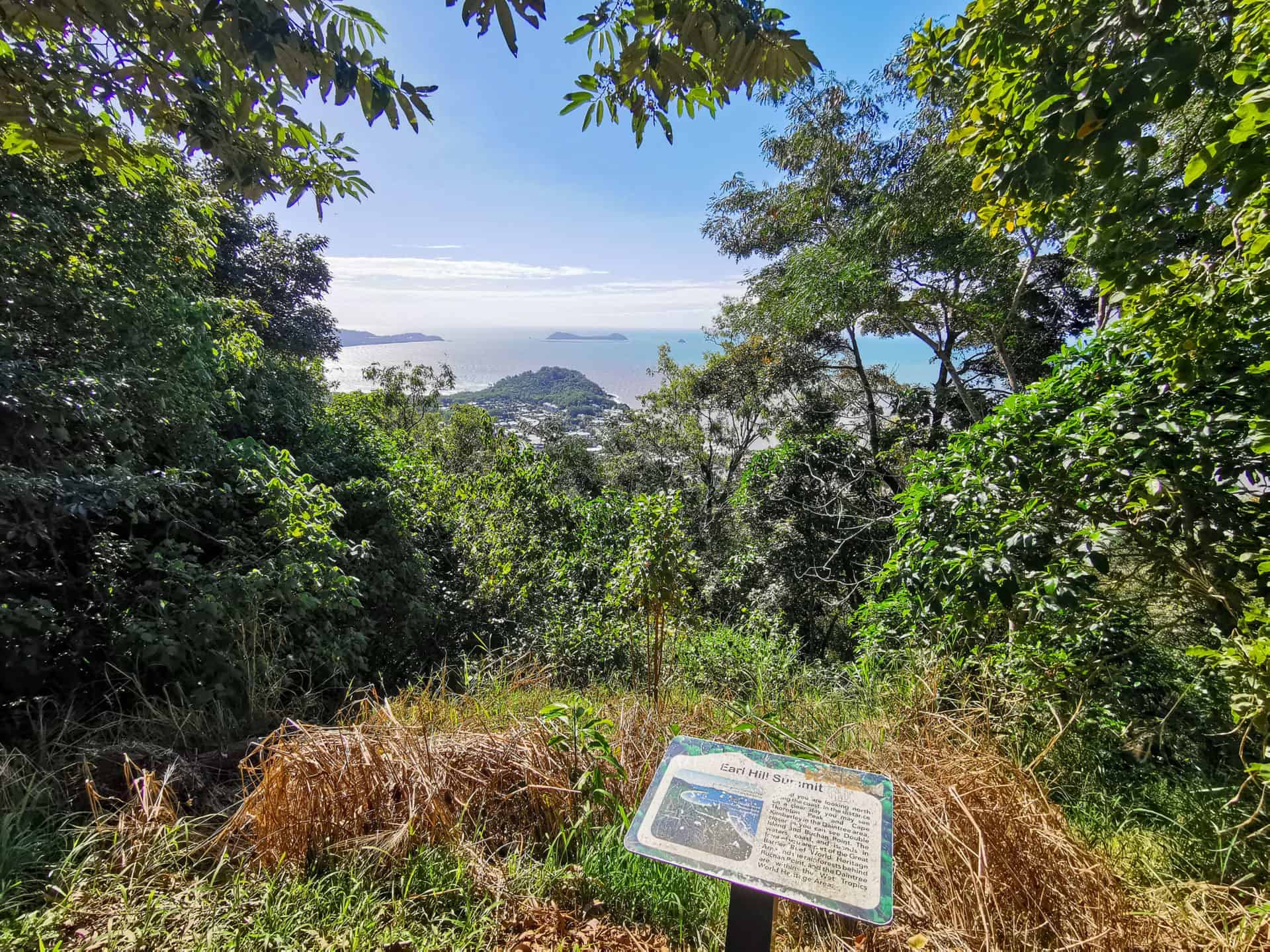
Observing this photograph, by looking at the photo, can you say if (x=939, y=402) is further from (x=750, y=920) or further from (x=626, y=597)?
(x=750, y=920)

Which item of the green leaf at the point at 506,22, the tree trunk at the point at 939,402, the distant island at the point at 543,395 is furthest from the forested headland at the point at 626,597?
the distant island at the point at 543,395

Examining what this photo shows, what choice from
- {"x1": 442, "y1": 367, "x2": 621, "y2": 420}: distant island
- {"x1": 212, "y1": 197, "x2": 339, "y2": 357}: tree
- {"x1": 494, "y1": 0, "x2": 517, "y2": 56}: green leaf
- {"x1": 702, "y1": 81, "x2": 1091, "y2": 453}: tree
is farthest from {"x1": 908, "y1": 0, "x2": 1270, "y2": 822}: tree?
{"x1": 442, "y1": 367, "x2": 621, "y2": 420}: distant island

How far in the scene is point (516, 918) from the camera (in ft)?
5.74

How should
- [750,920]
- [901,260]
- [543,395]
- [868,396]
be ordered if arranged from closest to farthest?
[750,920], [901,260], [868,396], [543,395]

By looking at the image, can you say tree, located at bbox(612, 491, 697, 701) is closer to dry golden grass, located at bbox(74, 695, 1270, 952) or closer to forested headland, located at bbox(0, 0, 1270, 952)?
forested headland, located at bbox(0, 0, 1270, 952)

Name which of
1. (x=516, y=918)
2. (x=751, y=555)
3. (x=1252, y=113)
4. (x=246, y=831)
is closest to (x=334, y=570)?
(x=246, y=831)

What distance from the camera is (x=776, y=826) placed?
1380mm

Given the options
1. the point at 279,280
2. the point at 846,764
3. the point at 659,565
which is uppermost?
the point at 279,280

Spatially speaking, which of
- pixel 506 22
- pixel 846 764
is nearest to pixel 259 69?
pixel 506 22

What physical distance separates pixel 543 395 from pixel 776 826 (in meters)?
36.8

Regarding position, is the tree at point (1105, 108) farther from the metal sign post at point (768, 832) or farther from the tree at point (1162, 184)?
the metal sign post at point (768, 832)

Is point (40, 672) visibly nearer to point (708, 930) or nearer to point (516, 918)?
point (516, 918)

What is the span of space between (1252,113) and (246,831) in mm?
4175

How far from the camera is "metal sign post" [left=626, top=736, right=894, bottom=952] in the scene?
1223mm
